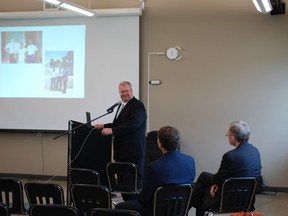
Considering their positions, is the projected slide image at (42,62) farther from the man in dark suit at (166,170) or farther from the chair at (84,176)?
the man in dark suit at (166,170)

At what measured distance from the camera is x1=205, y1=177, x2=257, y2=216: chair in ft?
10.6

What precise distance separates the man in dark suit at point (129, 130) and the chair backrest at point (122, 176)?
0.27 meters

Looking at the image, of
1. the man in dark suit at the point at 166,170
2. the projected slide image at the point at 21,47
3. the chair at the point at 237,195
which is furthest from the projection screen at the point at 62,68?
the man in dark suit at the point at 166,170

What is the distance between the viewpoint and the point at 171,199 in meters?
2.88

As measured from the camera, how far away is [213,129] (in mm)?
5832

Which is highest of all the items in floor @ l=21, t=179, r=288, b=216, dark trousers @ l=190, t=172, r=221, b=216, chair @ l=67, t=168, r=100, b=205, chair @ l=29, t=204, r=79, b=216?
chair @ l=29, t=204, r=79, b=216

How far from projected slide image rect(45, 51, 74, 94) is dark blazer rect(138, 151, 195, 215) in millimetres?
3466

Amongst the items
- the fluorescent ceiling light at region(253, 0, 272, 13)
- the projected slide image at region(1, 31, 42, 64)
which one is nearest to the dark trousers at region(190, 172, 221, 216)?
the fluorescent ceiling light at region(253, 0, 272, 13)

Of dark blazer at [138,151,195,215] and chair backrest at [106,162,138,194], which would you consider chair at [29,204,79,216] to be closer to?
dark blazer at [138,151,195,215]

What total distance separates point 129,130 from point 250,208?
1.46 metres

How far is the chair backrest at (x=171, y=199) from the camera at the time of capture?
2802mm

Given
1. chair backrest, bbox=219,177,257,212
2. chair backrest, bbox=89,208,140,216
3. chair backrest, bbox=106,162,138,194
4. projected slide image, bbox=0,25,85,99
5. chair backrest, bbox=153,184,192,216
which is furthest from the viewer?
projected slide image, bbox=0,25,85,99

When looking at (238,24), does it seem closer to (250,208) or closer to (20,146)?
(250,208)

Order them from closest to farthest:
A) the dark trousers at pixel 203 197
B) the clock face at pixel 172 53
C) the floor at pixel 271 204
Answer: the dark trousers at pixel 203 197, the floor at pixel 271 204, the clock face at pixel 172 53
